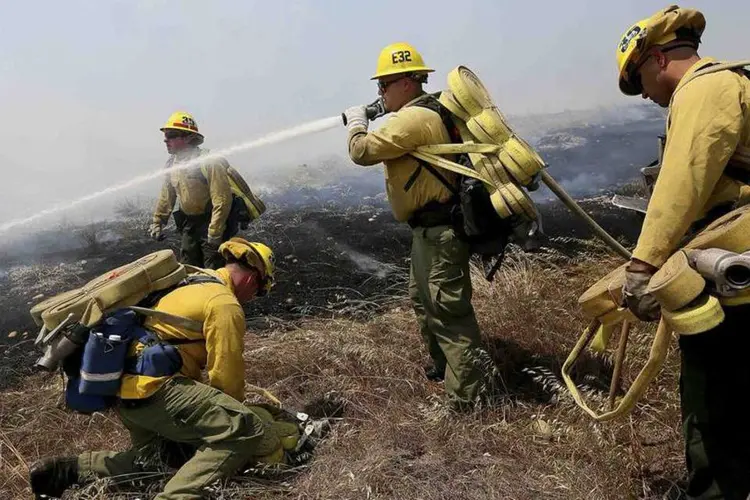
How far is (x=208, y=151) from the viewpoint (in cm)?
577

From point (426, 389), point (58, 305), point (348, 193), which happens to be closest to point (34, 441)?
point (58, 305)

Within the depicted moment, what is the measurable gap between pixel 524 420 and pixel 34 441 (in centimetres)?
296

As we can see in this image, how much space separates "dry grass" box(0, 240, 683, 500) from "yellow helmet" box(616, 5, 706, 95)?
4.49ft

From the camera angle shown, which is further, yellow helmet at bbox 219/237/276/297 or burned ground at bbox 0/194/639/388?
burned ground at bbox 0/194/639/388

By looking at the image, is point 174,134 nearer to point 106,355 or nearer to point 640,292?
point 106,355

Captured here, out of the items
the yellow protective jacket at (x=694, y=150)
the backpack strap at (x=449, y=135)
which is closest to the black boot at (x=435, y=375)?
the backpack strap at (x=449, y=135)

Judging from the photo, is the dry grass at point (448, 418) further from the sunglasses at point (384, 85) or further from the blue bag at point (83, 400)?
the sunglasses at point (384, 85)

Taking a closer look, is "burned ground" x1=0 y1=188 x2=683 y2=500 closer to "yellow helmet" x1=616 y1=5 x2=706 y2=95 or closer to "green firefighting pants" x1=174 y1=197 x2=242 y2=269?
"green firefighting pants" x1=174 y1=197 x2=242 y2=269

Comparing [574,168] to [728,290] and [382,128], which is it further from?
[728,290]

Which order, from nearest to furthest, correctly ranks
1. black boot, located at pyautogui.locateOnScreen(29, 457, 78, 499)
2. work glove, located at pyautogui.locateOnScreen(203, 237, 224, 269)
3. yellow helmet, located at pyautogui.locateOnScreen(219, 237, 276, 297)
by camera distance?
black boot, located at pyautogui.locateOnScreen(29, 457, 78, 499), yellow helmet, located at pyautogui.locateOnScreen(219, 237, 276, 297), work glove, located at pyautogui.locateOnScreen(203, 237, 224, 269)

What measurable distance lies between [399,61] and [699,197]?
2.25 metres

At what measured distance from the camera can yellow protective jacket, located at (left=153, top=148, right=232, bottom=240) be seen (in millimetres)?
5422

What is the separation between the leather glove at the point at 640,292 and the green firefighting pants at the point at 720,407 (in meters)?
0.23

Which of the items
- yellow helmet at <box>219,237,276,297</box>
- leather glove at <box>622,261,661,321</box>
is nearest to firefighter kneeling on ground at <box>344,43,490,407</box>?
yellow helmet at <box>219,237,276,297</box>
